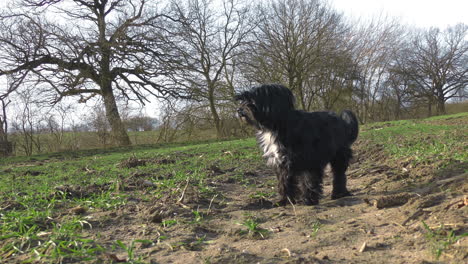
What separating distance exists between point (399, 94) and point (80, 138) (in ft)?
118

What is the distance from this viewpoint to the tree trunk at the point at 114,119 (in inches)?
826

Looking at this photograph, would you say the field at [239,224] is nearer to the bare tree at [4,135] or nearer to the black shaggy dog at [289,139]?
the black shaggy dog at [289,139]

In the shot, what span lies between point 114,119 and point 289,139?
1903 cm

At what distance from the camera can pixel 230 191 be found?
4930mm

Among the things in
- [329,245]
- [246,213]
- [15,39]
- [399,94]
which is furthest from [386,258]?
[399,94]

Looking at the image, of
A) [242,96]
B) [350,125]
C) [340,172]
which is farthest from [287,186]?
[350,125]

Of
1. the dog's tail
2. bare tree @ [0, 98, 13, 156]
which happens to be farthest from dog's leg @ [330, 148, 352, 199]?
bare tree @ [0, 98, 13, 156]

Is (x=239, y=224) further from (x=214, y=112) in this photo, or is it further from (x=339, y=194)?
(x=214, y=112)

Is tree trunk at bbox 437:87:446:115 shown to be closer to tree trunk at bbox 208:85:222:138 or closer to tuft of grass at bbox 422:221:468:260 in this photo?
tree trunk at bbox 208:85:222:138

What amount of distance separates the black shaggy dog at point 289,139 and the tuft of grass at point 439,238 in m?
1.74

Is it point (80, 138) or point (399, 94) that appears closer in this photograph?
point (80, 138)

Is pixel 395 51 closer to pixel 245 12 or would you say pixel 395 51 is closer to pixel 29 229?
pixel 245 12

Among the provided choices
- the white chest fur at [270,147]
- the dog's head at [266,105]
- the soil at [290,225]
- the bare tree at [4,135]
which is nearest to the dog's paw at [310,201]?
the soil at [290,225]

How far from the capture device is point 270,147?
14.0 feet
